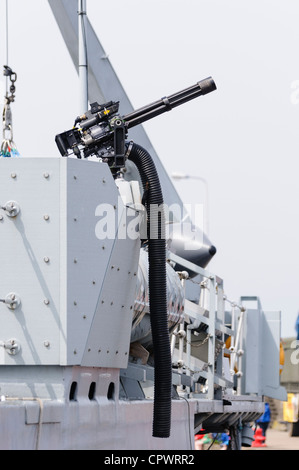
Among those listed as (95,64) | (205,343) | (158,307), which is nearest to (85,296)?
(158,307)

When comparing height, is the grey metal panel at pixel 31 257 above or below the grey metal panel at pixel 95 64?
below

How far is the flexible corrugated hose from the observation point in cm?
791

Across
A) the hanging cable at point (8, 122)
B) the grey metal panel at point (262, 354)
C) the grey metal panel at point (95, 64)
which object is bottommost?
the grey metal panel at point (262, 354)

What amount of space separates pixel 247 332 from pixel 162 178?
3705 mm

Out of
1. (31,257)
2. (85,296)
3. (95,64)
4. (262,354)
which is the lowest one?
(262,354)

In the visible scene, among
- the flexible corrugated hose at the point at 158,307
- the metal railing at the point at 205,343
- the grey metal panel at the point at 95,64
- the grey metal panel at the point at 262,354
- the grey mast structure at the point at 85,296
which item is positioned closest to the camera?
the grey mast structure at the point at 85,296

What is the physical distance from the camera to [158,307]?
26.2 ft

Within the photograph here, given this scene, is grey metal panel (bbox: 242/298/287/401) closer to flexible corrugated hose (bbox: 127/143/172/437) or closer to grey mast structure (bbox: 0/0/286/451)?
grey mast structure (bbox: 0/0/286/451)

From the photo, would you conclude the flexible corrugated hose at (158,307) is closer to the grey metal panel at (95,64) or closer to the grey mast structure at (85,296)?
the grey mast structure at (85,296)

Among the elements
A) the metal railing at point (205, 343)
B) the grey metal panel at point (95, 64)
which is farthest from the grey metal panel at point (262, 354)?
the grey metal panel at point (95, 64)

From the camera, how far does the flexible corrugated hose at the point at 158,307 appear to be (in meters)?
7.91

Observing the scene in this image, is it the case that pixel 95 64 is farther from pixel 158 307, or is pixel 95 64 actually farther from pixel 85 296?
pixel 85 296

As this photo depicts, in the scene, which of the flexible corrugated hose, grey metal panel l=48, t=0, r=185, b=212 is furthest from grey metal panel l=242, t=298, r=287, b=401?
the flexible corrugated hose
